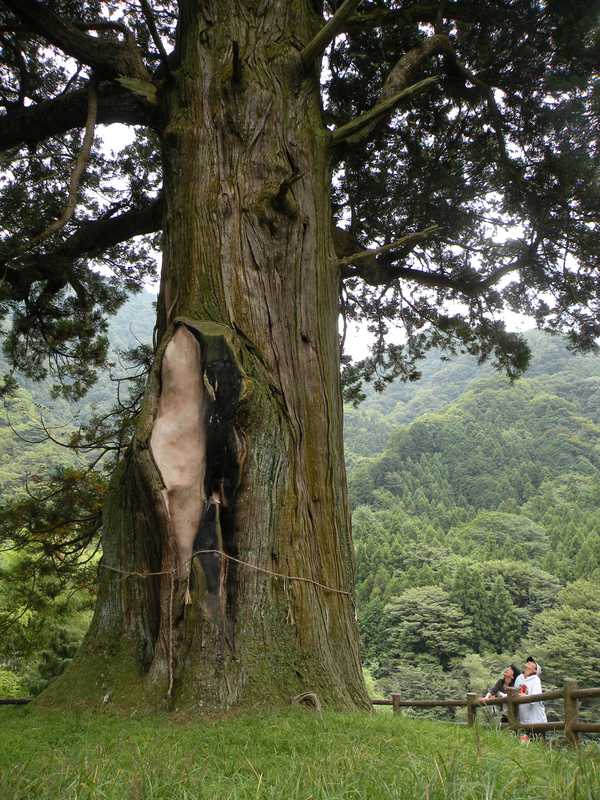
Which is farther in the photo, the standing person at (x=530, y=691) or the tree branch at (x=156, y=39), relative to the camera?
the standing person at (x=530, y=691)

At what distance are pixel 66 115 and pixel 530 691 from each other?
691 cm

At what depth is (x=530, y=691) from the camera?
6.51 meters

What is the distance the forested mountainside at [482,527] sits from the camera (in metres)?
33.8

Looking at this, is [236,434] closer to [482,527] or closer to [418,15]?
[418,15]

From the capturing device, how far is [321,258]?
436cm

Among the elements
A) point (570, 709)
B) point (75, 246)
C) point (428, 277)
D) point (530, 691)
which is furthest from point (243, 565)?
point (428, 277)

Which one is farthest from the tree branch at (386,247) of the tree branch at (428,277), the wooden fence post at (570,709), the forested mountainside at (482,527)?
the forested mountainside at (482,527)

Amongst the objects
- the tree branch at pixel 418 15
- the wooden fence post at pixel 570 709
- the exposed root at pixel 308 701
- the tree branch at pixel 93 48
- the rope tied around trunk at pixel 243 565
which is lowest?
the wooden fence post at pixel 570 709

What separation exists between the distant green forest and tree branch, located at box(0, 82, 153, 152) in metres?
1.87

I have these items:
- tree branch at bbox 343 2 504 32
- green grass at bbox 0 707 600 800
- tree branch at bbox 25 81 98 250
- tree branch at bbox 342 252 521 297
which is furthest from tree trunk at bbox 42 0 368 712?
tree branch at bbox 342 252 521 297

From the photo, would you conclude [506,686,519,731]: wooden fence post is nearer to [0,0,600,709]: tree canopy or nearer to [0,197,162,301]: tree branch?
[0,0,600,709]: tree canopy

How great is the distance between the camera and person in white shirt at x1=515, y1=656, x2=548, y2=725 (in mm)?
5977

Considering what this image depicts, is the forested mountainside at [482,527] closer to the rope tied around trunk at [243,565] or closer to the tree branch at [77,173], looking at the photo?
the rope tied around trunk at [243,565]

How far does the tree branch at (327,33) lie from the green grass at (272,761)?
392 cm
